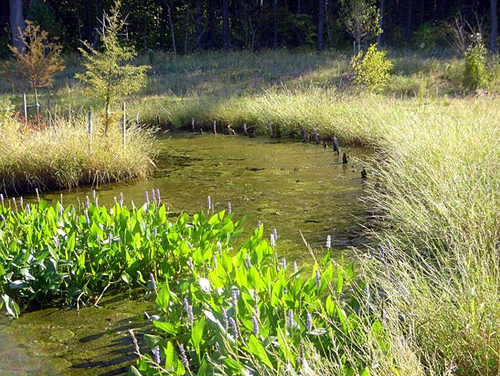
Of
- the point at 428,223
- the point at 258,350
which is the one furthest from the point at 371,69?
the point at 258,350

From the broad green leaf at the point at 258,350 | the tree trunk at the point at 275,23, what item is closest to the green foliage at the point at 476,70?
the broad green leaf at the point at 258,350

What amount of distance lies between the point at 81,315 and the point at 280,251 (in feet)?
7.03

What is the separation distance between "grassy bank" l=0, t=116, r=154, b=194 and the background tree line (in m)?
25.1

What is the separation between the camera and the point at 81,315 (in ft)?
16.6

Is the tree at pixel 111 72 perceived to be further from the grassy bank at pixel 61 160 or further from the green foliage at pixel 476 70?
the green foliage at pixel 476 70

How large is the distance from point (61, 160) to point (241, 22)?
3052 cm

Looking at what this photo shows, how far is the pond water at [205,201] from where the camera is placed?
4.39 m

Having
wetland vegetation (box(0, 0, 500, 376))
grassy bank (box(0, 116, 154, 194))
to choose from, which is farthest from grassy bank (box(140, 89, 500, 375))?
grassy bank (box(0, 116, 154, 194))

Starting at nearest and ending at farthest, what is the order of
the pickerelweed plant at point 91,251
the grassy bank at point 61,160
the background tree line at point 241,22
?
the pickerelweed plant at point 91,251 < the grassy bank at point 61,160 < the background tree line at point 241,22

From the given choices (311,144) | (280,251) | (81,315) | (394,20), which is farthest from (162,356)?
(394,20)

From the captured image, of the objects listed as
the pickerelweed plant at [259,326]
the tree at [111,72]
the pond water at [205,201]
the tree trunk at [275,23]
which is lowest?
the pond water at [205,201]

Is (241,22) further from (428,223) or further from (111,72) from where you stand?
(428,223)

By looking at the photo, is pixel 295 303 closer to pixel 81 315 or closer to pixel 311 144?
pixel 81 315

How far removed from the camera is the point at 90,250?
5.32 meters
